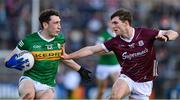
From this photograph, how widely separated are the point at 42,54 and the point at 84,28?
9916 mm

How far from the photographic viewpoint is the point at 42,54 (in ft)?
35.8

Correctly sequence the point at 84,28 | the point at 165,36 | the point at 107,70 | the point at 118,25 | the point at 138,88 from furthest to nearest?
the point at 84,28, the point at 107,70, the point at 138,88, the point at 118,25, the point at 165,36

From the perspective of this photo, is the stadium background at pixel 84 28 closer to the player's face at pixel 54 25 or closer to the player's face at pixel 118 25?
the player's face at pixel 54 25

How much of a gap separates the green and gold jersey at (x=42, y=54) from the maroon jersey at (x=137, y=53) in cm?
81

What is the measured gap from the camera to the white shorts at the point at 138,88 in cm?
1110

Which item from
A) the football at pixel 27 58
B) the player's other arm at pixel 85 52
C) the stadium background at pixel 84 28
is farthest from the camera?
the stadium background at pixel 84 28

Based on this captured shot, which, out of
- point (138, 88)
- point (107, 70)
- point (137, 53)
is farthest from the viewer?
point (107, 70)

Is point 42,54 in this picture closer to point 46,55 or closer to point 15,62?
point 46,55

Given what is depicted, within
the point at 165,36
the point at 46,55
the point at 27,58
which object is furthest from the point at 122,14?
the point at 27,58

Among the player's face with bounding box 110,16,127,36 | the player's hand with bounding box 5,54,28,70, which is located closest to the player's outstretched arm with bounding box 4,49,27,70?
the player's hand with bounding box 5,54,28,70

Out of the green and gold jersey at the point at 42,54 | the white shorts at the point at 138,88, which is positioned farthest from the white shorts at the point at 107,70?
the green and gold jersey at the point at 42,54

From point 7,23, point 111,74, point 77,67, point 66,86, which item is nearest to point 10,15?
point 7,23

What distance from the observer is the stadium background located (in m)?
19.3

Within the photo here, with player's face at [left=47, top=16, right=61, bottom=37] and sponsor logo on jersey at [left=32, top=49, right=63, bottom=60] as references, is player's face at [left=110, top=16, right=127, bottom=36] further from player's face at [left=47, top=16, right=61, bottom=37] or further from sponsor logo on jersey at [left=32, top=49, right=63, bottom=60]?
sponsor logo on jersey at [left=32, top=49, right=63, bottom=60]
